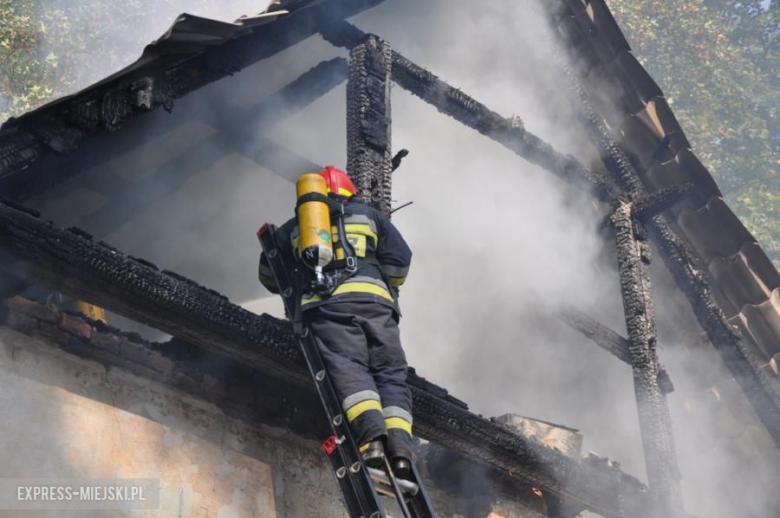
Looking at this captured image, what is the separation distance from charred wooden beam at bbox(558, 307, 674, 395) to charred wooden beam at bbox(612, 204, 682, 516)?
33cm

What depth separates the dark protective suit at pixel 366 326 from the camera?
4539 millimetres

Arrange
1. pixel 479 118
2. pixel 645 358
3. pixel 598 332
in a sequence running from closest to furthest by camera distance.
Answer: pixel 479 118, pixel 645 358, pixel 598 332

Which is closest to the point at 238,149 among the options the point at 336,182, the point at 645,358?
the point at 336,182

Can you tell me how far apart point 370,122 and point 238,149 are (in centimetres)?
122

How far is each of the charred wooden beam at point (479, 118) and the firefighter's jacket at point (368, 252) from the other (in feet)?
6.09

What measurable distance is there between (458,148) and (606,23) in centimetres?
186

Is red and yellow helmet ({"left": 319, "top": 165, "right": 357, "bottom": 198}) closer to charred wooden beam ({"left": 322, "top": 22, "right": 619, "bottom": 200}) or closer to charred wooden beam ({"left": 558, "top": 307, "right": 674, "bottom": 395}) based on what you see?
charred wooden beam ({"left": 322, "top": 22, "right": 619, "bottom": 200})

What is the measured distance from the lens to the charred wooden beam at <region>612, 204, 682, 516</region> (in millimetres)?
7445

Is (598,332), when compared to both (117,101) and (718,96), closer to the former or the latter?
(117,101)

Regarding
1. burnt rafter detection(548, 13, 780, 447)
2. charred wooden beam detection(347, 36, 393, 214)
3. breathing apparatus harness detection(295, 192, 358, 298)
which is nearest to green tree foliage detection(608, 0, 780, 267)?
burnt rafter detection(548, 13, 780, 447)

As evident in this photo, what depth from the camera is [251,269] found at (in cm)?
757

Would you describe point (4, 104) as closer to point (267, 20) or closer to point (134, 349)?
point (267, 20)

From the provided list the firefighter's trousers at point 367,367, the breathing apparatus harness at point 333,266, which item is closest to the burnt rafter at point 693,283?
the breathing apparatus harness at point 333,266

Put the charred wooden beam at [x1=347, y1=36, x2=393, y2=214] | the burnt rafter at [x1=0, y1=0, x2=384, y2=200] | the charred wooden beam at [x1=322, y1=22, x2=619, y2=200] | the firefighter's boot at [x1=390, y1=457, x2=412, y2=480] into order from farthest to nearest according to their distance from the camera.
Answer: the charred wooden beam at [x1=322, y1=22, x2=619, y2=200] < the charred wooden beam at [x1=347, y1=36, x2=393, y2=214] < the burnt rafter at [x1=0, y1=0, x2=384, y2=200] < the firefighter's boot at [x1=390, y1=457, x2=412, y2=480]
